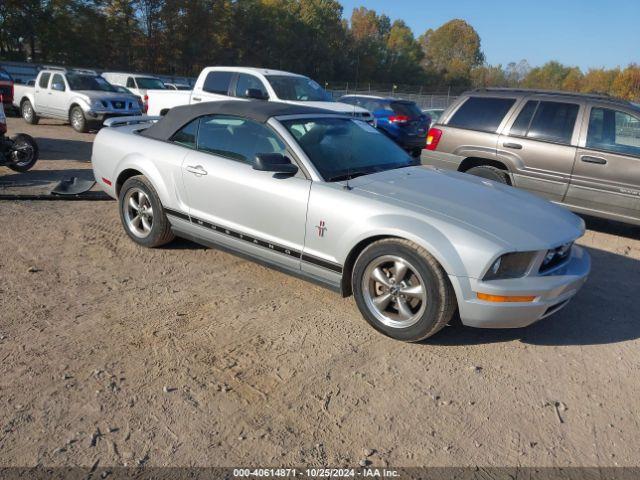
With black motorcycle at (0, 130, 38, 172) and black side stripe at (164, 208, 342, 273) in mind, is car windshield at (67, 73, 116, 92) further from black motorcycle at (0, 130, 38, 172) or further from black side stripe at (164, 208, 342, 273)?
black side stripe at (164, 208, 342, 273)

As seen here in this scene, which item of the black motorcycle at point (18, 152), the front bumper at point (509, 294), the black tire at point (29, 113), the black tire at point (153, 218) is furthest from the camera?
the black tire at point (29, 113)

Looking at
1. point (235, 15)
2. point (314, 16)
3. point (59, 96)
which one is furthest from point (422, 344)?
point (314, 16)

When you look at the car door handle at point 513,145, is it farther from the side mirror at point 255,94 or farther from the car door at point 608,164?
the side mirror at point 255,94

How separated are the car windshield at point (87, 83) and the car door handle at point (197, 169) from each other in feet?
39.7

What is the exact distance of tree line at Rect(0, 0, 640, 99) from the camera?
4088cm

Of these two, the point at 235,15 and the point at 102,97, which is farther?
the point at 235,15

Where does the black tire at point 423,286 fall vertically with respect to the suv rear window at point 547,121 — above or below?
below

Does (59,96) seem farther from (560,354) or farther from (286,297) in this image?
(560,354)

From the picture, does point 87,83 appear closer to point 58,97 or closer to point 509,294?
point 58,97

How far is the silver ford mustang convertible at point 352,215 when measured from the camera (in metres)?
3.52

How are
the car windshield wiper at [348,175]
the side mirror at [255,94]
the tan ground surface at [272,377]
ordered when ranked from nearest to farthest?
the tan ground surface at [272,377] < the car windshield wiper at [348,175] < the side mirror at [255,94]

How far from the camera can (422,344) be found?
3.78 m

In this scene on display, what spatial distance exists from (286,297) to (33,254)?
8.38 feet

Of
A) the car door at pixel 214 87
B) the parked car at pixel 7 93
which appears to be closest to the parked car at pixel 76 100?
the parked car at pixel 7 93
